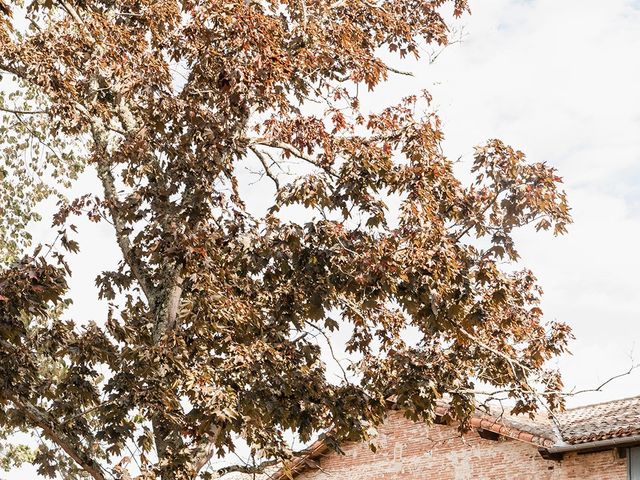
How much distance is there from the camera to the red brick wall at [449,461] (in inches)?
727

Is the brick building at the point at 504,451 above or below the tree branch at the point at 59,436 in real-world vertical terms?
above

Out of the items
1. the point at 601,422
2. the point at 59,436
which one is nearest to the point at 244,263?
the point at 59,436

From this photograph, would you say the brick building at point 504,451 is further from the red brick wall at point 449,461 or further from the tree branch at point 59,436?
the tree branch at point 59,436

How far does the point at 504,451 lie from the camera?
1972cm

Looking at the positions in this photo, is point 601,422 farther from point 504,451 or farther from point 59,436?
point 59,436

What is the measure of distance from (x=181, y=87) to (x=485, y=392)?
19.0 feet

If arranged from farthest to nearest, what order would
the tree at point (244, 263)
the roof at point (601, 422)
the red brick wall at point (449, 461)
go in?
the red brick wall at point (449, 461) < the roof at point (601, 422) < the tree at point (244, 263)

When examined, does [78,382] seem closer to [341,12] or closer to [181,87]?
[181,87]

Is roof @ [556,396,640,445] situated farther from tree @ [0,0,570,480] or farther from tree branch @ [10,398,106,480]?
tree branch @ [10,398,106,480]

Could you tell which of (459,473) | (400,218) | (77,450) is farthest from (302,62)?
(459,473)

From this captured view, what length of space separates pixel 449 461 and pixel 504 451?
135cm

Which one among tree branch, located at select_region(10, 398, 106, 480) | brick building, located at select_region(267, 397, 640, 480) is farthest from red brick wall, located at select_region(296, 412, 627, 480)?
tree branch, located at select_region(10, 398, 106, 480)

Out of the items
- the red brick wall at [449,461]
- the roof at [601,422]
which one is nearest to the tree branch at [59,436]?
the red brick wall at [449,461]

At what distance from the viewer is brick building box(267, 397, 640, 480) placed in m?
17.7
